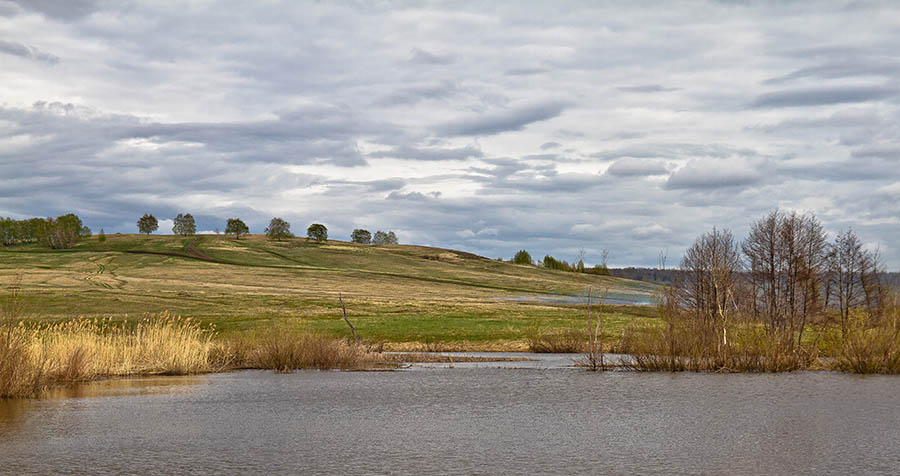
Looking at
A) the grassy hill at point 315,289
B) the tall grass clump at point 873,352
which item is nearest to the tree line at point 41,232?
the grassy hill at point 315,289

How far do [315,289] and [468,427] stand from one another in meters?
87.6

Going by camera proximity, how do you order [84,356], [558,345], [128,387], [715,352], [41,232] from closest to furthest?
[128,387] → [84,356] → [715,352] → [558,345] → [41,232]

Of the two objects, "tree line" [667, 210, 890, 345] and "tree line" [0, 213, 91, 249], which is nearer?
"tree line" [667, 210, 890, 345]

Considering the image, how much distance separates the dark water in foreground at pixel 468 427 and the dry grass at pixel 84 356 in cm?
120

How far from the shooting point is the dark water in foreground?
1490cm

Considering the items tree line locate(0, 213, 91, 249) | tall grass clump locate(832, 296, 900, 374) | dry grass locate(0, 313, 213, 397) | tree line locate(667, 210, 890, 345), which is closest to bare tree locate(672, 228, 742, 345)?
tree line locate(667, 210, 890, 345)

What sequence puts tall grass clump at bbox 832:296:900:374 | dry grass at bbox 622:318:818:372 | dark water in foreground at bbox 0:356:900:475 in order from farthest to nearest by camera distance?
dry grass at bbox 622:318:818:372 < tall grass clump at bbox 832:296:900:374 < dark water in foreground at bbox 0:356:900:475

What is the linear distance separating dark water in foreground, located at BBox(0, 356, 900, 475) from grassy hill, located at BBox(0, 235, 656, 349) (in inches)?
309

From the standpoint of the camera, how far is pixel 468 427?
1908 centimetres

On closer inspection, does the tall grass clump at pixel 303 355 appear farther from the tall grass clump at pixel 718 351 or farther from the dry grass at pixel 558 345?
the dry grass at pixel 558 345

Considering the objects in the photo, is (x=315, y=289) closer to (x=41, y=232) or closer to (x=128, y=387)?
(x=128, y=387)

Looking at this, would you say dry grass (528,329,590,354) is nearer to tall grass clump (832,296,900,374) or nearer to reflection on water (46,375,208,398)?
tall grass clump (832,296,900,374)

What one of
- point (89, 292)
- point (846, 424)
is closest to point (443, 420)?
point (846, 424)

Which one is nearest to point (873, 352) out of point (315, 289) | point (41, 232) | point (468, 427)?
point (468, 427)
